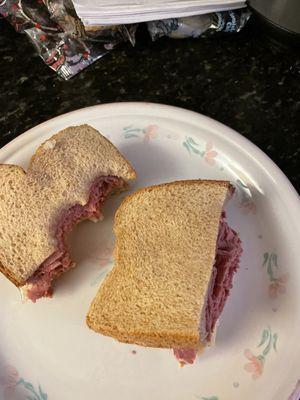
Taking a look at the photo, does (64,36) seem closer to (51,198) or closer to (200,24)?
(200,24)

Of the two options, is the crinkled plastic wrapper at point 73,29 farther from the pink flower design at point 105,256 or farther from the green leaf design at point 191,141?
the pink flower design at point 105,256

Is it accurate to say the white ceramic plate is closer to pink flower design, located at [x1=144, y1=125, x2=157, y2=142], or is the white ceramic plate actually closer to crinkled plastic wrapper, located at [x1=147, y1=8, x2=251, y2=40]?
pink flower design, located at [x1=144, y1=125, x2=157, y2=142]

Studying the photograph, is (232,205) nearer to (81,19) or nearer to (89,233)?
(89,233)

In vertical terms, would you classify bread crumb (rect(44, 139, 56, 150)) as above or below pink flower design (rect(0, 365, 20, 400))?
above

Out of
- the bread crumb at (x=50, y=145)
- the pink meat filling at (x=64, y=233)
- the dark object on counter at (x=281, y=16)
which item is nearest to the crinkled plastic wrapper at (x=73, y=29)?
the dark object on counter at (x=281, y=16)

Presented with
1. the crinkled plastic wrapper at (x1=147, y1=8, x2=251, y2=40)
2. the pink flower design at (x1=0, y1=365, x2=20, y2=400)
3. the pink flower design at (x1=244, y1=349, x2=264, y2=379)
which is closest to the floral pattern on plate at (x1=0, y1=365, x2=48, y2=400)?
the pink flower design at (x1=0, y1=365, x2=20, y2=400)

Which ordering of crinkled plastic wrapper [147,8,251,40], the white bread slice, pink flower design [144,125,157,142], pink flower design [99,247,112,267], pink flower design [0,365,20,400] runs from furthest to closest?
crinkled plastic wrapper [147,8,251,40] < pink flower design [144,125,157,142] < pink flower design [99,247,112,267] < pink flower design [0,365,20,400] < the white bread slice
